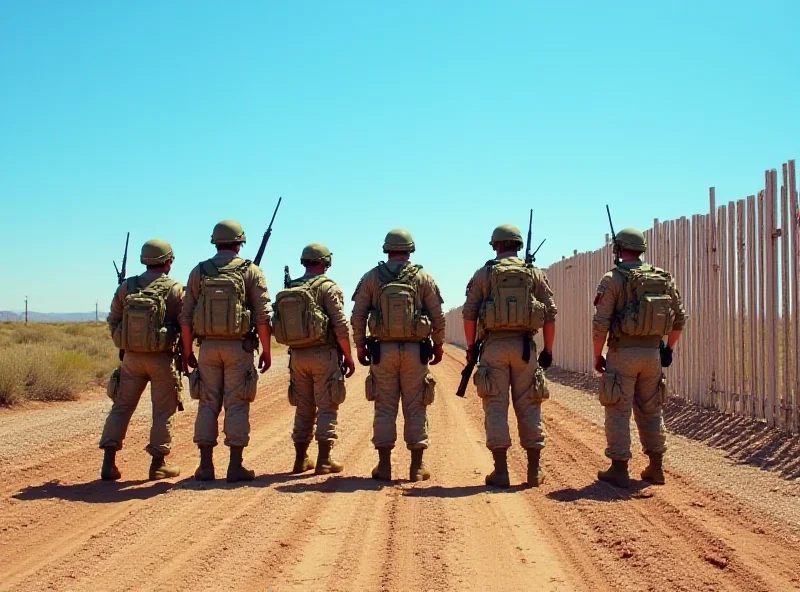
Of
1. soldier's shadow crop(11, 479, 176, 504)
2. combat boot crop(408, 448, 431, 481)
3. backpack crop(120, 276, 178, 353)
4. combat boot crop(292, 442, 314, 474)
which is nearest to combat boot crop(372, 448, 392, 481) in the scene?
combat boot crop(408, 448, 431, 481)

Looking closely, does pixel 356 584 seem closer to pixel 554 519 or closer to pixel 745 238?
pixel 554 519

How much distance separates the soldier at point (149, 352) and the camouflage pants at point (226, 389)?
1.16ft

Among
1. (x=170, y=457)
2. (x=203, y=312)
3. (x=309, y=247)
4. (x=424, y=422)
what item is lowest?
(x=170, y=457)

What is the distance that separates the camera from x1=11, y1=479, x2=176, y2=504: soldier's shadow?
6.61 metres

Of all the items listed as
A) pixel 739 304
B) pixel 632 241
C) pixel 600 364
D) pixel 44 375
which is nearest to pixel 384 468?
pixel 600 364

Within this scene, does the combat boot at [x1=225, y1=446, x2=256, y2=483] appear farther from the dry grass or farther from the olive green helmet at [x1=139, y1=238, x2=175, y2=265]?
the dry grass

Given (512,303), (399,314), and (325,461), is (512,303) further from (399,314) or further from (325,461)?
(325,461)

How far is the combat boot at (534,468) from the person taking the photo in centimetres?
698

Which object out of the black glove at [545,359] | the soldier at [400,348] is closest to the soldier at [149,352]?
the soldier at [400,348]

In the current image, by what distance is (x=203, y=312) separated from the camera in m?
7.17

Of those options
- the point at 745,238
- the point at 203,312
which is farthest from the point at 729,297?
the point at 203,312

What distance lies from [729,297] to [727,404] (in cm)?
138

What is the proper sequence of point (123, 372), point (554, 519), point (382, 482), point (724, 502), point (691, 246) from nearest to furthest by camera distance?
point (554, 519) < point (724, 502) < point (382, 482) < point (123, 372) < point (691, 246)

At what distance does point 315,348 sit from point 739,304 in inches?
225
